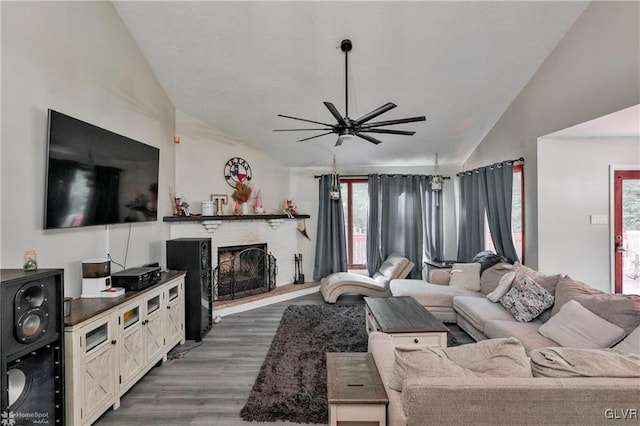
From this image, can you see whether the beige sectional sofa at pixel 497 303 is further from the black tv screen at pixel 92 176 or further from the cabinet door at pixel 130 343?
the black tv screen at pixel 92 176

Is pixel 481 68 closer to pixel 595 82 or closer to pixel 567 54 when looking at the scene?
pixel 567 54

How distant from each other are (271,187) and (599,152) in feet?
14.7

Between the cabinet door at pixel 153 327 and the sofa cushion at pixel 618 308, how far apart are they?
357 cm

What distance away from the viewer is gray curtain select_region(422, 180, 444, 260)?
5864 millimetres

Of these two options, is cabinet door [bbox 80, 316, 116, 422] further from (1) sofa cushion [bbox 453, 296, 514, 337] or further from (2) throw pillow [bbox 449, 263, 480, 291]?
(2) throw pillow [bbox 449, 263, 480, 291]

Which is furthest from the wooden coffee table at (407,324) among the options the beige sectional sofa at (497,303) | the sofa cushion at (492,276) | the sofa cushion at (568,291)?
the sofa cushion at (492,276)

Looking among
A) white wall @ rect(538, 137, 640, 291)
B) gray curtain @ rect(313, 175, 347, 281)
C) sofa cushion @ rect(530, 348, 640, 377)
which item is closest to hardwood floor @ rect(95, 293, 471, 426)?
white wall @ rect(538, 137, 640, 291)

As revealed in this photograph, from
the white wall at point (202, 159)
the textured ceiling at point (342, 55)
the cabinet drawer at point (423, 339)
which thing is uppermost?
the textured ceiling at point (342, 55)

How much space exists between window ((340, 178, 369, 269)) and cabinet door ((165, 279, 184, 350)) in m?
3.38

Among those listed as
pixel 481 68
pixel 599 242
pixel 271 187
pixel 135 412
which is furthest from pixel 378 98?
pixel 135 412

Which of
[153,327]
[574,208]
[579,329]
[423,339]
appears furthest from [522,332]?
[153,327]

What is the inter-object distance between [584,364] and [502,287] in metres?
2.30

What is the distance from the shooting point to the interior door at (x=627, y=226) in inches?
144

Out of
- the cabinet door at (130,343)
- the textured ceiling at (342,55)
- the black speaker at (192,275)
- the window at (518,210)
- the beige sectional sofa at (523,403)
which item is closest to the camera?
the beige sectional sofa at (523,403)
